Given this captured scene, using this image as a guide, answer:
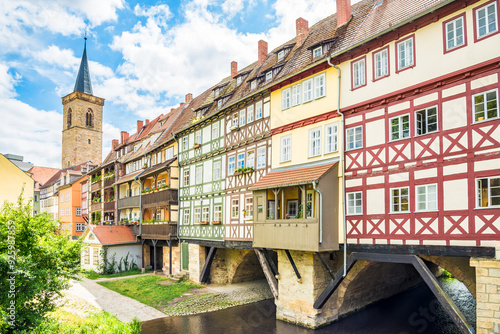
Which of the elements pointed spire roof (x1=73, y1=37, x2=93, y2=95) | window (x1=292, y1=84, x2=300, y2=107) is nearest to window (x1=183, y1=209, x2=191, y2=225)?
window (x1=292, y1=84, x2=300, y2=107)

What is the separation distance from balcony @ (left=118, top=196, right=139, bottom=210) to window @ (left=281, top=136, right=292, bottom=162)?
58.1 feet

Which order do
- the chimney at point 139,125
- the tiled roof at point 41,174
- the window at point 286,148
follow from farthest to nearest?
the tiled roof at point 41,174, the chimney at point 139,125, the window at point 286,148

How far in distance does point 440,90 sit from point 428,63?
983 millimetres

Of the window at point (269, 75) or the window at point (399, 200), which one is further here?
the window at point (269, 75)

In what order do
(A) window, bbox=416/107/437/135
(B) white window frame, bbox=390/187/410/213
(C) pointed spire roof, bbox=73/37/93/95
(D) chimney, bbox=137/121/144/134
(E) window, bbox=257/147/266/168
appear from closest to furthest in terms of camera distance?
(A) window, bbox=416/107/437/135 < (B) white window frame, bbox=390/187/410/213 < (E) window, bbox=257/147/266/168 < (D) chimney, bbox=137/121/144/134 < (C) pointed spire roof, bbox=73/37/93/95

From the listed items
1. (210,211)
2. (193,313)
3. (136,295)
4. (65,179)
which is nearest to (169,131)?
(210,211)

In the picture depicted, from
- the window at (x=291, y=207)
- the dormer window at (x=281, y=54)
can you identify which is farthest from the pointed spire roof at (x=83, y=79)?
the window at (x=291, y=207)

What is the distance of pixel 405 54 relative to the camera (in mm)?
12594

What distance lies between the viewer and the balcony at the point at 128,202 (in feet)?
102

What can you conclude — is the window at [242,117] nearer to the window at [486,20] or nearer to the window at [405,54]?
the window at [405,54]

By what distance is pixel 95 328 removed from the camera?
1291cm

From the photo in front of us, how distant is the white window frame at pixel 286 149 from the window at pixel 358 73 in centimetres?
395

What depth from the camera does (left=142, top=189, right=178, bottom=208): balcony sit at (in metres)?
26.3

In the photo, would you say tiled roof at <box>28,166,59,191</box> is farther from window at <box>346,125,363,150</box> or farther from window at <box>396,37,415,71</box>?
window at <box>396,37,415,71</box>
